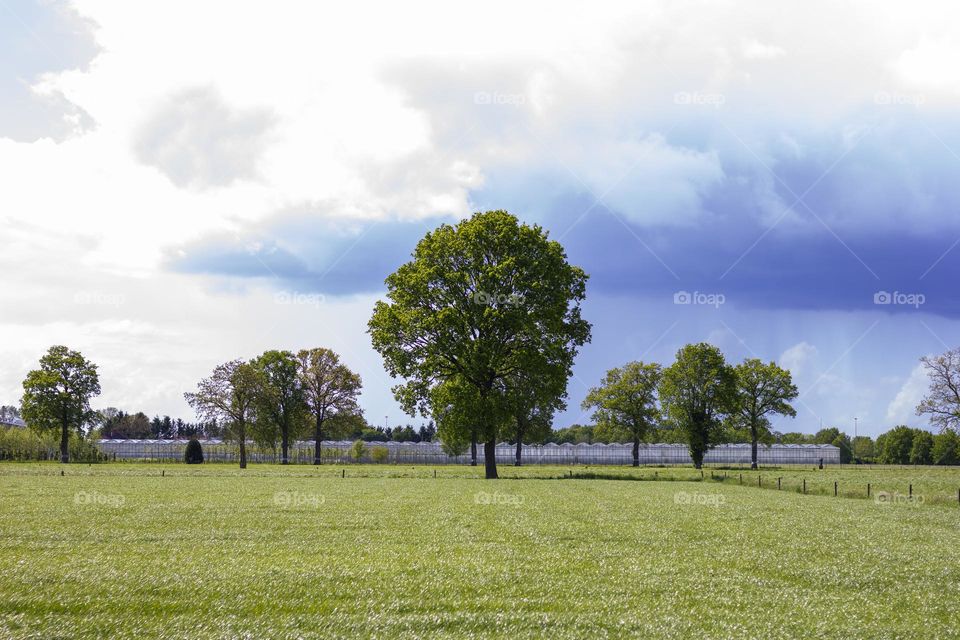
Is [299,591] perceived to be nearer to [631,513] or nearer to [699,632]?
[699,632]

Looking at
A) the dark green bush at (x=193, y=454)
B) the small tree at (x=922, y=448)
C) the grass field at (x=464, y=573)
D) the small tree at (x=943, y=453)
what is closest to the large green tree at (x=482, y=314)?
the grass field at (x=464, y=573)

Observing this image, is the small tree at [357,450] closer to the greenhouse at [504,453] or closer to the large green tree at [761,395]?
the greenhouse at [504,453]

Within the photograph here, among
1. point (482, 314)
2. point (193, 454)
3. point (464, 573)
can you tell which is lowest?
point (193, 454)

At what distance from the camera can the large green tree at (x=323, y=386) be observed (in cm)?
12131

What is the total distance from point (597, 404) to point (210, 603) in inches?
4572

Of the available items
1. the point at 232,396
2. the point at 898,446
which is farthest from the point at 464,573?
the point at 898,446

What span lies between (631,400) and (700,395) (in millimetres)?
16291

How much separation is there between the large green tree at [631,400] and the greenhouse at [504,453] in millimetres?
34534

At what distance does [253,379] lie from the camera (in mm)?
101375

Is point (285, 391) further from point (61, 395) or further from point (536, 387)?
point (536, 387)

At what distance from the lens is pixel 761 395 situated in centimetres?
12812

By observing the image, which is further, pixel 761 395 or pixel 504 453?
pixel 504 453

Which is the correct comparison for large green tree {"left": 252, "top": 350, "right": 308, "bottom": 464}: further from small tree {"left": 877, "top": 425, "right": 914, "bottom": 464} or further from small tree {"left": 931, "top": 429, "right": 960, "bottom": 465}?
small tree {"left": 877, "top": 425, "right": 914, "bottom": 464}

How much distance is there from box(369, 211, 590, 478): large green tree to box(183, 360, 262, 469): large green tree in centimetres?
4106
